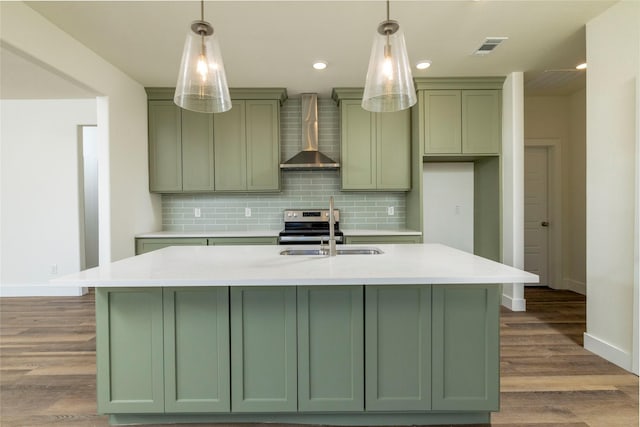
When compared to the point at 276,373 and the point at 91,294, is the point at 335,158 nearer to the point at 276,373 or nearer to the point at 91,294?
the point at 276,373

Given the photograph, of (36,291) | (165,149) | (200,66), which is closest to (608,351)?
(200,66)

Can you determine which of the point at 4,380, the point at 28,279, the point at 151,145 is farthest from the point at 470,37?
the point at 28,279

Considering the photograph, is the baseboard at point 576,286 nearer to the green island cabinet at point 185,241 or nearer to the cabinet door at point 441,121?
the cabinet door at point 441,121

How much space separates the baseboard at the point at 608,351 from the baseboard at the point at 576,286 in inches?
79.5

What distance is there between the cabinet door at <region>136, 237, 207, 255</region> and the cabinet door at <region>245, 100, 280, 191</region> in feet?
2.87

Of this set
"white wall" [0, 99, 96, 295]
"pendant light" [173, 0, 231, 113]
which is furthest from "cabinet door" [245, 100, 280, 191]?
"pendant light" [173, 0, 231, 113]

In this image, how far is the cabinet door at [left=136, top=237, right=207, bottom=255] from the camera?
373 centimetres

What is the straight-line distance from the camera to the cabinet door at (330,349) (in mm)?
1751

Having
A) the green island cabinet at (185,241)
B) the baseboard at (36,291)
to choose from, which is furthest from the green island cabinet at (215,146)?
the baseboard at (36,291)

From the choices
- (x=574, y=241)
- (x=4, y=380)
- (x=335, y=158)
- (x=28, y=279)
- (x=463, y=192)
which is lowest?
(x=4, y=380)

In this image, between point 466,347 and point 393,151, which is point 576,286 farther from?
point 466,347

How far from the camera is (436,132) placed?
12.5ft

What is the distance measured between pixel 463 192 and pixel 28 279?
5.80 meters

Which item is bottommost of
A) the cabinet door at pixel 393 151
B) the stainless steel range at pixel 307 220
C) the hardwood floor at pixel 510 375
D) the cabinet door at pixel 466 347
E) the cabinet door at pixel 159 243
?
the hardwood floor at pixel 510 375
